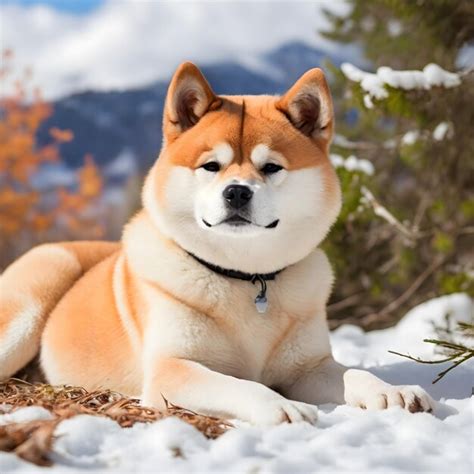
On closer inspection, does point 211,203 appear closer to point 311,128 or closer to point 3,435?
point 311,128

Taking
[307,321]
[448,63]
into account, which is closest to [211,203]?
[307,321]

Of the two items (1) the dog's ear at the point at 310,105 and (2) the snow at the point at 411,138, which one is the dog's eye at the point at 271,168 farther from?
(2) the snow at the point at 411,138

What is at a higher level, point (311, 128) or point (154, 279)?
point (311, 128)

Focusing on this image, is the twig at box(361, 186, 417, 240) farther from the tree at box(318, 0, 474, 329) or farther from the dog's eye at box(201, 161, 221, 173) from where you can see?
the dog's eye at box(201, 161, 221, 173)

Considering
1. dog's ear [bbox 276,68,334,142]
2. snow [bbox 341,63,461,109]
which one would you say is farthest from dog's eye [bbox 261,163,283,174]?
snow [bbox 341,63,461,109]

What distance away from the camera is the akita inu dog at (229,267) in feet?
9.18

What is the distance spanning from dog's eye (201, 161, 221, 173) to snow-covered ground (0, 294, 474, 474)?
108 centimetres

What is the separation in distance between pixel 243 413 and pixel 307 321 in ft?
2.46

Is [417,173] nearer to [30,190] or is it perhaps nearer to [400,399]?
[400,399]

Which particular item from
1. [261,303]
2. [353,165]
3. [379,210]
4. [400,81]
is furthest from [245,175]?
[353,165]

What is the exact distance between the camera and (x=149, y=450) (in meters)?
2.06

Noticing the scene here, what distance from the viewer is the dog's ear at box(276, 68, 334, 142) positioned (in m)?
3.08

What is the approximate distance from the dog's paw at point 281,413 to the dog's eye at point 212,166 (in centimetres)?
100

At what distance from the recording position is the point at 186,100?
3143 mm
